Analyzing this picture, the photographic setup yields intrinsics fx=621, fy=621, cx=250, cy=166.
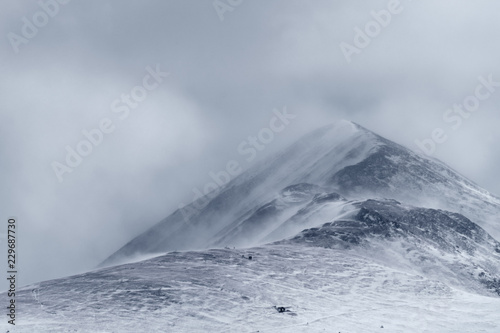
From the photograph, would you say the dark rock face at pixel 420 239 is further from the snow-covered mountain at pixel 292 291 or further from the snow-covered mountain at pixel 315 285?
the snow-covered mountain at pixel 292 291

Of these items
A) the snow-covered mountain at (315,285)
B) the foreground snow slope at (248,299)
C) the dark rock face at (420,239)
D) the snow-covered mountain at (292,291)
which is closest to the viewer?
the foreground snow slope at (248,299)

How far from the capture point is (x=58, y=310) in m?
80.3

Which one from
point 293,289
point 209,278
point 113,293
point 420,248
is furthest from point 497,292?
point 113,293

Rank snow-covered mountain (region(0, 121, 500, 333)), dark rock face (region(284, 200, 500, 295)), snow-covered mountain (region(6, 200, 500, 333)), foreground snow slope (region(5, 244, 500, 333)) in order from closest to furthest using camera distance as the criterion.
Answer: foreground snow slope (region(5, 244, 500, 333))
snow-covered mountain (region(6, 200, 500, 333))
snow-covered mountain (region(0, 121, 500, 333))
dark rock face (region(284, 200, 500, 295))

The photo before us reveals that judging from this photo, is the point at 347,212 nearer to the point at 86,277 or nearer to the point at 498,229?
the point at 498,229

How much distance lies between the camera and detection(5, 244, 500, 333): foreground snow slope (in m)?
77.9

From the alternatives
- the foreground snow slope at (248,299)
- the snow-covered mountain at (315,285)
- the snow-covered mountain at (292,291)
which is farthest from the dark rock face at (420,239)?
the foreground snow slope at (248,299)

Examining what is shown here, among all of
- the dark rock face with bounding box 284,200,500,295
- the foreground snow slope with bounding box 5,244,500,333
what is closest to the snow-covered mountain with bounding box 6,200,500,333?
the foreground snow slope with bounding box 5,244,500,333

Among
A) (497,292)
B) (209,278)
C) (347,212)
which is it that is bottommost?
(497,292)

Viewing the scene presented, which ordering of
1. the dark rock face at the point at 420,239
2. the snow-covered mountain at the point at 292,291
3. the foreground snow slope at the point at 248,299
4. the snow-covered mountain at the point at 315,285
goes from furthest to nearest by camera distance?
the dark rock face at the point at 420,239 < the snow-covered mountain at the point at 315,285 < the snow-covered mountain at the point at 292,291 < the foreground snow slope at the point at 248,299

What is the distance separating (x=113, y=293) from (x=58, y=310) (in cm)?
922

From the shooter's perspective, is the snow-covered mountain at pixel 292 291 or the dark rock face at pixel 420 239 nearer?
the snow-covered mountain at pixel 292 291

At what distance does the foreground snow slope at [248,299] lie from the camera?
77881 mm

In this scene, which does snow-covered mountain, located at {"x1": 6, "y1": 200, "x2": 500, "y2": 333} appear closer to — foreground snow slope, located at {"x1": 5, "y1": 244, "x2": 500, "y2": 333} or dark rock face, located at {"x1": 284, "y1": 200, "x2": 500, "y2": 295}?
foreground snow slope, located at {"x1": 5, "y1": 244, "x2": 500, "y2": 333}
